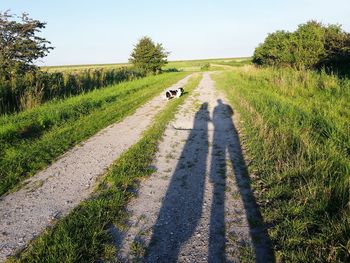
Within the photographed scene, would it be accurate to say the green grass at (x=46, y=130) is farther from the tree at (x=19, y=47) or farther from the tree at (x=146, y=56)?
the tree at (x=146, y=56)

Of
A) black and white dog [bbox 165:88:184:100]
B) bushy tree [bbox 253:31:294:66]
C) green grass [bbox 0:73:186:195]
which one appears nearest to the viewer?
green grass [bbox 0:73:186:195]

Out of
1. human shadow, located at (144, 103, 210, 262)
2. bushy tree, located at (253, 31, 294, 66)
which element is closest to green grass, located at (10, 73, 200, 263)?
human shadow, located at (144, 103, 210, 262)

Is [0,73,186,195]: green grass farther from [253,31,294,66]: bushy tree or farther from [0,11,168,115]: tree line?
[253,31,294,66]: bushy tree

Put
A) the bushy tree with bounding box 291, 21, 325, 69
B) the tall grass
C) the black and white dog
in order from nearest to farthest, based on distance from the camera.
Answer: the tall grass → the black and white dog → the bushy tree with bounding box 291, 21, 325, 69

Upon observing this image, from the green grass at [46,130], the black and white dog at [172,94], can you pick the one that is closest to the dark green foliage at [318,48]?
the black and white dog at [172,94]

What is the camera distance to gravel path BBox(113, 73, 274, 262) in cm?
348

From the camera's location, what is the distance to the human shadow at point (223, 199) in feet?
11.5

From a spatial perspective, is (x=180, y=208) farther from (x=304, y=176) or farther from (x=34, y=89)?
(x=34, y=89)

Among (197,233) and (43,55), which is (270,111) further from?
(43,55)

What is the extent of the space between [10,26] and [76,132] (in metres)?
8.54

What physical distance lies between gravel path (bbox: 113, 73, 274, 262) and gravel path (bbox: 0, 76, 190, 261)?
3.53ft

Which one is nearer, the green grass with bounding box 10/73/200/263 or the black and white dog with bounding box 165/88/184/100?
the green grass with bounding box 10/73/200/263

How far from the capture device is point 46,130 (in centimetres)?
950

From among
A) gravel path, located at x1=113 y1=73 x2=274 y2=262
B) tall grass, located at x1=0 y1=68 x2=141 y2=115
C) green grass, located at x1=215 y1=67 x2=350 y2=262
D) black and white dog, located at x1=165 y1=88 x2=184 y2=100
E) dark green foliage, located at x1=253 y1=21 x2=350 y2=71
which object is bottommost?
gravel path, located at x1=113 y1=73 x2=274 y2=262
